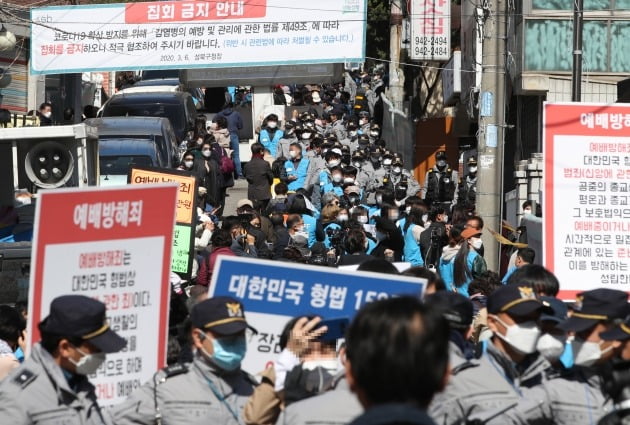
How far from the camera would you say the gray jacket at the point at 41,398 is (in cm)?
531

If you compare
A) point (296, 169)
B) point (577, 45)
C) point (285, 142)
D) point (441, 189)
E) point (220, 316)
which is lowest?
point (220, 316)

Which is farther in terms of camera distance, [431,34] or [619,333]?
[431,34]

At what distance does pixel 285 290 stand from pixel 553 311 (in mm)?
1280

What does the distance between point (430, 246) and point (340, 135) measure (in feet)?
50.7

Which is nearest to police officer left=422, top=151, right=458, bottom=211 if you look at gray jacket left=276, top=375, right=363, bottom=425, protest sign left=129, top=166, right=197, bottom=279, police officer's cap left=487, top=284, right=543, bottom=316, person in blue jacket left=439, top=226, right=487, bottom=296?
protest sign left=129, top=166, right=197, bottom=279

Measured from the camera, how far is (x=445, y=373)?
359cm

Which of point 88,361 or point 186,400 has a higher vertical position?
point 88,361

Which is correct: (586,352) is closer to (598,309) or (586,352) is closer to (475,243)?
(598,309)

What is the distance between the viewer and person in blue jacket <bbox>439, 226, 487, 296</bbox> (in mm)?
12461

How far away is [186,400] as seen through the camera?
5.59 meters

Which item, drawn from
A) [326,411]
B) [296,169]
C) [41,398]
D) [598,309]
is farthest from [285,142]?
[326,411]

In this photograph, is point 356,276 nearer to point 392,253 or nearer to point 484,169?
point 392,253

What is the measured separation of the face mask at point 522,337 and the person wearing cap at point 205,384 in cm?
112

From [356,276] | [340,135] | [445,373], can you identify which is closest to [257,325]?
[356,276]
